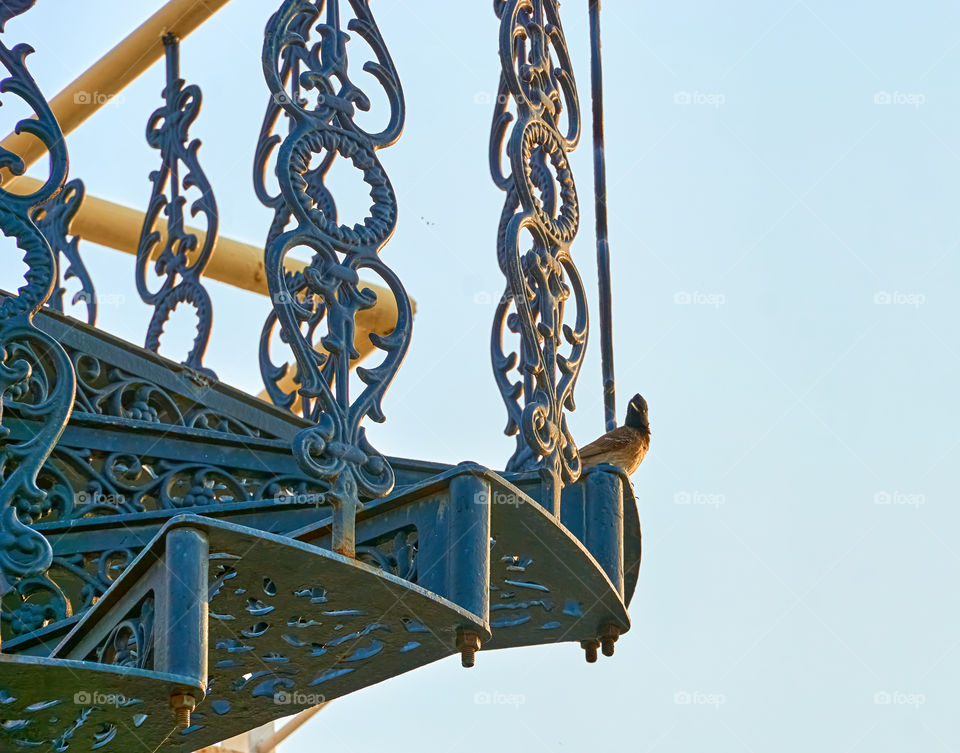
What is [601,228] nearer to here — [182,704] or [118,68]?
[182,704]

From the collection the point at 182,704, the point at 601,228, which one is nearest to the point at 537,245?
the point at 601,228

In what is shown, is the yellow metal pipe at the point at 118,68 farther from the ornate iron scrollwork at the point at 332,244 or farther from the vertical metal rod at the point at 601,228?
the ornate iron scrollwork at the point at 332,244

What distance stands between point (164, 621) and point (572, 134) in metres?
3.19

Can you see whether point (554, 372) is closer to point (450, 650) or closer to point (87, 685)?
point (450, 650)

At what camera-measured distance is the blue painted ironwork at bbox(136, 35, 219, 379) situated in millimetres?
10148

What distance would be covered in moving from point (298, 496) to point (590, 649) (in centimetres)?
133

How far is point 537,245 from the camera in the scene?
7.73m

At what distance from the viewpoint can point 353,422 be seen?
6.53 meters

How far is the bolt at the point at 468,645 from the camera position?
21.7 ft

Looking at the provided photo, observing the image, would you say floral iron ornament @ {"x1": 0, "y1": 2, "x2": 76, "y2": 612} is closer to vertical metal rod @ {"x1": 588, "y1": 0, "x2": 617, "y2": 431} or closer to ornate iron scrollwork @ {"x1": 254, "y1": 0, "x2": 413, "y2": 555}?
ornate iron scrollwork @ {"x1": 254, "y1": 0, "x2": 413, "y2": 555}

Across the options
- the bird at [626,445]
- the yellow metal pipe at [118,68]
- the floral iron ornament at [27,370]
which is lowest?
the bird at [626,445]

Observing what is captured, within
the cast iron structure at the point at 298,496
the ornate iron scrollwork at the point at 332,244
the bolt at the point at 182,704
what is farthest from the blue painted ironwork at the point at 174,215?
the bolt at the point at 182,704

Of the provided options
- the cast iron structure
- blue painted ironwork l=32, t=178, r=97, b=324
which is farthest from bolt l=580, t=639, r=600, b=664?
blue painted ironwork l=32, t=178, r=97, b=324

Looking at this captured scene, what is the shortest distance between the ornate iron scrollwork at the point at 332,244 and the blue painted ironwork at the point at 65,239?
320cm
